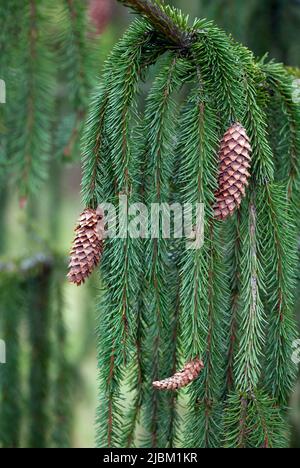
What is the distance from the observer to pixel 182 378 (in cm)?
80

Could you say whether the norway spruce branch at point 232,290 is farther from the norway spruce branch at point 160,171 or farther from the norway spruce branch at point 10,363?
the norway spruce branch at point 10,363

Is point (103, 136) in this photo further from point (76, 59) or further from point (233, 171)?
point (76, 59)

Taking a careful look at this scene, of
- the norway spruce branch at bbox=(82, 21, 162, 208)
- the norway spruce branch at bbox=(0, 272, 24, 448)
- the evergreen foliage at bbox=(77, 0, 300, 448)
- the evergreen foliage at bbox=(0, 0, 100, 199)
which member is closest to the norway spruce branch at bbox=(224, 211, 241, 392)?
the evergreen foliage at bbox=(77, 0, 300, 448)

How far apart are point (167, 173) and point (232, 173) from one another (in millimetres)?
100

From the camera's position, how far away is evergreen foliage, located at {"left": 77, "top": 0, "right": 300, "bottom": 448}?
870mm

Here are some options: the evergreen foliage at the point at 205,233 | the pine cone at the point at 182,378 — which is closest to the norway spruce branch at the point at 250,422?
the evergreen foliage at the point at 205,233

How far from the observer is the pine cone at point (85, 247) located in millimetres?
864

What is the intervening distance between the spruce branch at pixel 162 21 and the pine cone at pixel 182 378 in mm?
465

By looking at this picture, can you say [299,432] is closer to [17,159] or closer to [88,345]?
[88,345]

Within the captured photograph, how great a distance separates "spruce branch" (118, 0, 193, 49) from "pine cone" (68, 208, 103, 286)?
0.93ft

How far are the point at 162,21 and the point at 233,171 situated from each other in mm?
242

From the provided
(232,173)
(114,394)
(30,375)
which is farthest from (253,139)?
(30,375)

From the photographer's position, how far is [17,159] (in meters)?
1.40
